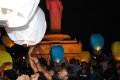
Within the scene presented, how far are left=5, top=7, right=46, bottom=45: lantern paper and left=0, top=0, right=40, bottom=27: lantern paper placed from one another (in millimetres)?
135

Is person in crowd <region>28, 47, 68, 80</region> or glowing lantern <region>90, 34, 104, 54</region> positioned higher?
glowing lantern <region>90, 34, 104, 54</region>

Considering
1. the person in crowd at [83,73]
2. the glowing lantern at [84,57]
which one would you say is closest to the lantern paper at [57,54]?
the person in crowd at [83,73]

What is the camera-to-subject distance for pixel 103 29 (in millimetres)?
6289

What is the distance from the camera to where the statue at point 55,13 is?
3318mm

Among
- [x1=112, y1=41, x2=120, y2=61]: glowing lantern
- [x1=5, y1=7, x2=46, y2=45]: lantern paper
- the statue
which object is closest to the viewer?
[x1=5, y1=7, x2=46, y2=45]: lantern paper

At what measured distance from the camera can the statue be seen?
10.9ft

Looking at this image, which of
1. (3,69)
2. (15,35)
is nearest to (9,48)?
(3,69)

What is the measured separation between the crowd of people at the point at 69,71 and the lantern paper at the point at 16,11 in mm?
2147

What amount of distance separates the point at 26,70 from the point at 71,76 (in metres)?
0.63

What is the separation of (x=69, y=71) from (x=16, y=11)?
2.94m

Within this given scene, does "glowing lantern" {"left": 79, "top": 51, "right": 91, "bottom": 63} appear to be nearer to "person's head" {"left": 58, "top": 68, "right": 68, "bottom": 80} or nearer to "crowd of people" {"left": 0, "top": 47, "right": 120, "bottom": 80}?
"crowd of people" {"left": 0, "top": 47, "right": 120, "bottom": 80}

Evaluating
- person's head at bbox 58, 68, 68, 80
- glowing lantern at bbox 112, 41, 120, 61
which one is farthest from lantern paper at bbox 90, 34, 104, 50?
person's head at bbox 58, 68, 68, 80

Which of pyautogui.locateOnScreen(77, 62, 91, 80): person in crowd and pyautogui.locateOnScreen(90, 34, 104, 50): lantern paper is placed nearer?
pyautogui.locateOnScreen(77, 62, 91, 80): person in crowd

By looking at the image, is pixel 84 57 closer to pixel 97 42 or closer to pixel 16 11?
pixel 97 42
